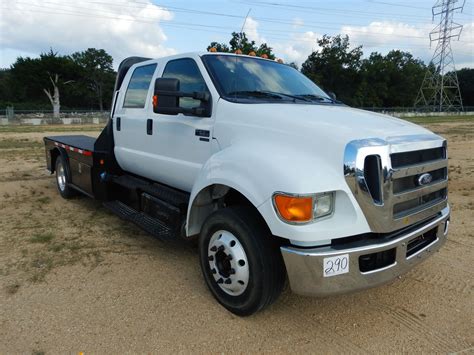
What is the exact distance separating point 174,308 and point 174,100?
1.82 m

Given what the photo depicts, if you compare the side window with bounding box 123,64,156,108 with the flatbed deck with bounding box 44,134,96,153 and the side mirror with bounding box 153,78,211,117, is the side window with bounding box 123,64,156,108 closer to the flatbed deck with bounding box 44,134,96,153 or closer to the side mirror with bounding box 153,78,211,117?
the side mirror with bounding box 153,78,211,117

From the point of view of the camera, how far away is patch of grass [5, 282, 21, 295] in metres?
3.62

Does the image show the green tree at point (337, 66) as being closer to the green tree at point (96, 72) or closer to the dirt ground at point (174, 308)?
the green tree at point (96, 72)

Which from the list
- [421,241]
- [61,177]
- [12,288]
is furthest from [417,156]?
[61,177]

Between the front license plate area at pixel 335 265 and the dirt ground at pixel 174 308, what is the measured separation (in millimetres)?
625

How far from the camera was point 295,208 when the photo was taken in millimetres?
2641

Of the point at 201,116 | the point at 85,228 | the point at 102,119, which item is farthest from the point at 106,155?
the point at 102,119

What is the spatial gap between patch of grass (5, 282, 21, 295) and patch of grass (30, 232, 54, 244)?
117 cm

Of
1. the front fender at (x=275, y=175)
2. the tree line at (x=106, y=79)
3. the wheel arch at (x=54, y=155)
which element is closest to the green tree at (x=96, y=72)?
the tree line at (x=106, y=79)

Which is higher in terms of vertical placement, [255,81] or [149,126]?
[255,81]

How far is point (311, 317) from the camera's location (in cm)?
328

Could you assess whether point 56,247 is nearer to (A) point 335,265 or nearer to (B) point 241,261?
(B) point 241,261

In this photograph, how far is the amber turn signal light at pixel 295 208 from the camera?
8.60 ft

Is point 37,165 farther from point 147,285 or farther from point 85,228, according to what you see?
point 147,285
